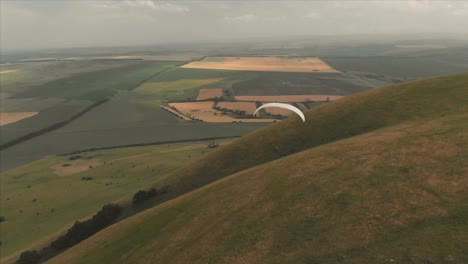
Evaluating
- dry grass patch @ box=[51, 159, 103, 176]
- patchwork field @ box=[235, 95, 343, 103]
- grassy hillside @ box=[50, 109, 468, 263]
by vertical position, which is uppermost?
grassy hillside @ box=[50, 109, 468, 263]

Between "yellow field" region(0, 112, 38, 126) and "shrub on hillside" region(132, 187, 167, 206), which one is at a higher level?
"shrub on hillside" region(132, 187, 167, 206)

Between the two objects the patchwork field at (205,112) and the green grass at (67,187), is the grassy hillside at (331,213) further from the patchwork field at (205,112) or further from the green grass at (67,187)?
the patchwork field at (205,112)

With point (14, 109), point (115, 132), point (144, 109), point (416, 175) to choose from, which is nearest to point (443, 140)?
point (416, 175)

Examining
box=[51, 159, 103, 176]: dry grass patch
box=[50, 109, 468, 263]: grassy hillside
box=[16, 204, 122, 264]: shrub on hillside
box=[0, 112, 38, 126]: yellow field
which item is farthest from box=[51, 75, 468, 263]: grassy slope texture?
box=[0, 112, 38, 126]: yellow field

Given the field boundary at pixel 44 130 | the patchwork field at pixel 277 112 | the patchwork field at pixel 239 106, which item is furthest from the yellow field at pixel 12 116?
the patchwork field at pixel 277 112

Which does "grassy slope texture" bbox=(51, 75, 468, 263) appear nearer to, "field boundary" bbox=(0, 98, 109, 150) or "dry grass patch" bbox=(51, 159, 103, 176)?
"dry grass patch" bbox=(51, 159, 103, 176)

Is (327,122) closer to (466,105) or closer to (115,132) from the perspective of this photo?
(466,105)
